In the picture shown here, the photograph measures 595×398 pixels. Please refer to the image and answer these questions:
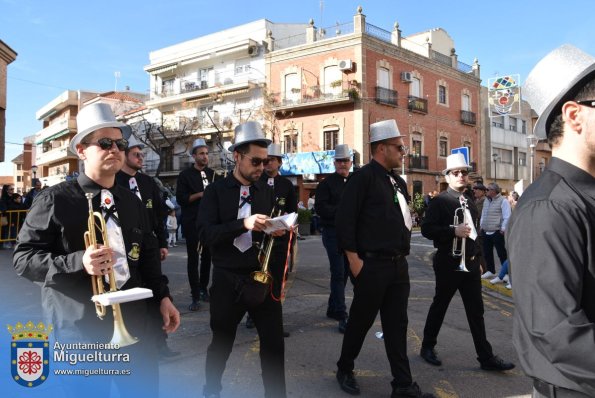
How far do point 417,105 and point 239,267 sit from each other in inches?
1270

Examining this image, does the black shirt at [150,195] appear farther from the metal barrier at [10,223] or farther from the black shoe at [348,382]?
the metal barrier at [10,223]

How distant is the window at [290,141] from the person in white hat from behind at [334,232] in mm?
26402

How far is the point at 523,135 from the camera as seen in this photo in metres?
43.8

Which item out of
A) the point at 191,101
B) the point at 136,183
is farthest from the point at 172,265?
the point at 191,101

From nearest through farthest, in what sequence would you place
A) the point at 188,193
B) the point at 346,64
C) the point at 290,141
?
the point at 188,193 → the point at 346,64 → the point at 290,141

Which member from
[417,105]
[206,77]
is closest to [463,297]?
[417,105]

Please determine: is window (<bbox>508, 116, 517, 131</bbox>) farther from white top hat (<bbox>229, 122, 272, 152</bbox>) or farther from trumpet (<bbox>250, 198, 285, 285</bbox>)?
trumpet (<bbox>250, 198, 285, 285</bbox>)

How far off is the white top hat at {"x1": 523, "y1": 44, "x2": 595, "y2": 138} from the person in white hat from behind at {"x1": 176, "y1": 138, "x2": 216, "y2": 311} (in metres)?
5.39

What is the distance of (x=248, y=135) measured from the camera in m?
3.64

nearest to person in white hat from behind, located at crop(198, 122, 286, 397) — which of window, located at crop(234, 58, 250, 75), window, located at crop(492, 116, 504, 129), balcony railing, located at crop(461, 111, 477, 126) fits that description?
window, located at crop(234, 58, 250, 75)

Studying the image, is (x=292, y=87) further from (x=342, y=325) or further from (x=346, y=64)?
(x=342, y=325)

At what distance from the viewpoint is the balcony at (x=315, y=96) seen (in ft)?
97.3

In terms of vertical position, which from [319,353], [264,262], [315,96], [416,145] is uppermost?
[315,96]

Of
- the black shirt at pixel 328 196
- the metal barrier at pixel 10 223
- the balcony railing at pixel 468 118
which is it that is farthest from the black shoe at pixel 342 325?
the balcony railing at pixel 468 118
